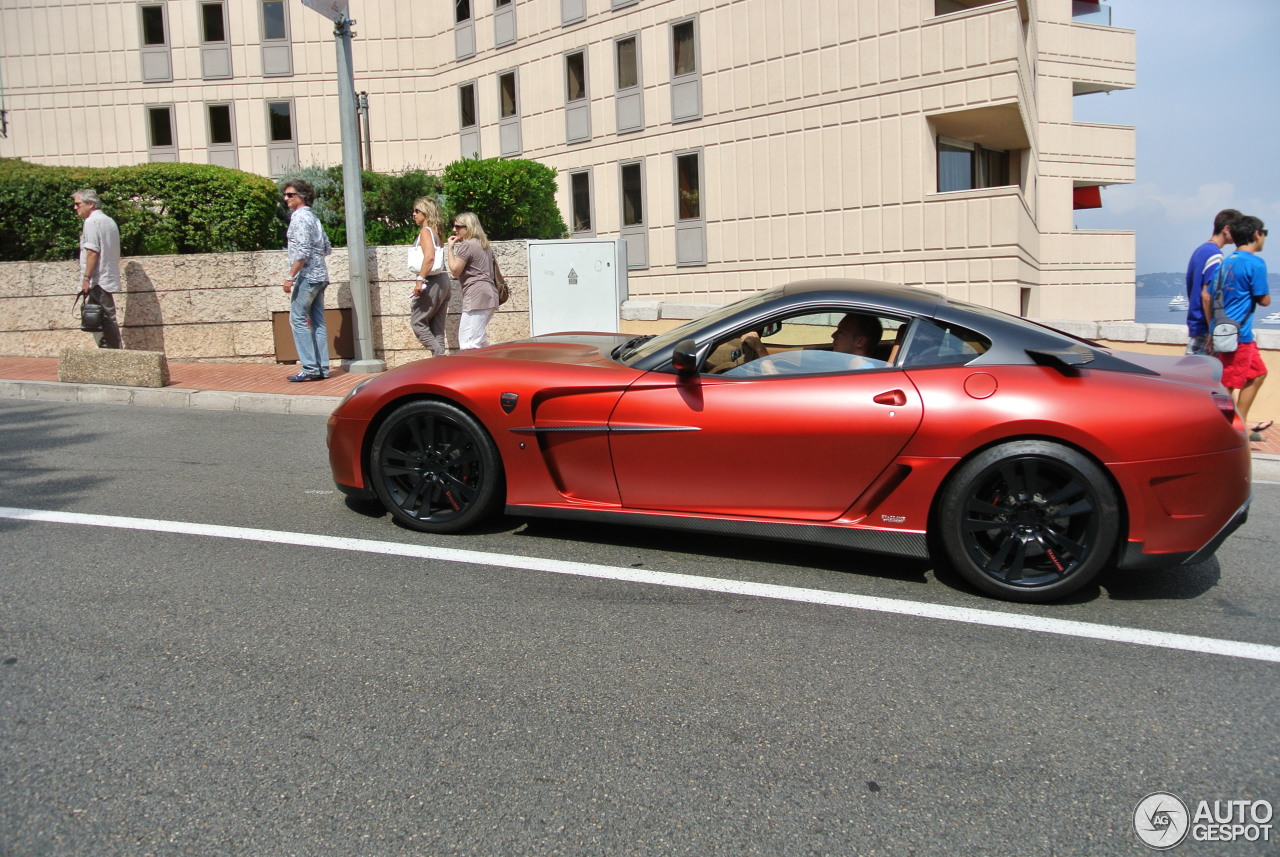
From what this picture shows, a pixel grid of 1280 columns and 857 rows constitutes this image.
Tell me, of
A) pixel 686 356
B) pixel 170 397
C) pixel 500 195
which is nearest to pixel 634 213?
pixel 500 195

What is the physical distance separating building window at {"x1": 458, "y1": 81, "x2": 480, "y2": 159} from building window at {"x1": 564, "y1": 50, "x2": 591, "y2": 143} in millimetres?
3113

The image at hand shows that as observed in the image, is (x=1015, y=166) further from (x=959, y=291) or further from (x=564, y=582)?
(x=564, y=582)

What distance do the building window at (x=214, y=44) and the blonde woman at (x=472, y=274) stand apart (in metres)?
22.3

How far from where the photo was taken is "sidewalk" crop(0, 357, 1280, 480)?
345 inches

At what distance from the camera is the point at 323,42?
27.3 meters

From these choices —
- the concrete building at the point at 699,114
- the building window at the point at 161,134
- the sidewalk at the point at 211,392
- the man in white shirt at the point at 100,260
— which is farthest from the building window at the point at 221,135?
the man in white shirt at the point at 100,260

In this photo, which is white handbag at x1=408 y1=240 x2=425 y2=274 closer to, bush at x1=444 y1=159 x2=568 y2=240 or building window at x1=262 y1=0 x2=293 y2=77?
bush at x1=444 y1=159 x2=568 y2=240

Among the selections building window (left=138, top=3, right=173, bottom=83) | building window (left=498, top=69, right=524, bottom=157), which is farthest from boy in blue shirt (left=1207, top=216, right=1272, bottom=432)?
building window (left=138, top=3, right=173, bottom=83)

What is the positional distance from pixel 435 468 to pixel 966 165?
19.4m

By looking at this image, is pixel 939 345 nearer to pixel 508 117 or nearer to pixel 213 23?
pixel 508 117

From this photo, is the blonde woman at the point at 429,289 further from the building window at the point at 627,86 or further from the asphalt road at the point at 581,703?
the building window at the point at 627,86

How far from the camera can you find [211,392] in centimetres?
902

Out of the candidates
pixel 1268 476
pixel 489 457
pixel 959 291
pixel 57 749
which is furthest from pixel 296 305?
pixel 959 291

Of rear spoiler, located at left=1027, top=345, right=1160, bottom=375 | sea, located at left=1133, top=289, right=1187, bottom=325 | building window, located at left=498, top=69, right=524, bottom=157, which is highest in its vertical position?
building window, located at left=498, top=69, right=524, bottom=157
